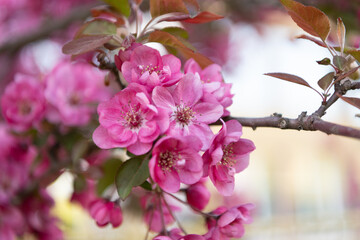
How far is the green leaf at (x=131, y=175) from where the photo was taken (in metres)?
0.53

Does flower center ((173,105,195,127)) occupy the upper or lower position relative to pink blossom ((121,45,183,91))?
lower

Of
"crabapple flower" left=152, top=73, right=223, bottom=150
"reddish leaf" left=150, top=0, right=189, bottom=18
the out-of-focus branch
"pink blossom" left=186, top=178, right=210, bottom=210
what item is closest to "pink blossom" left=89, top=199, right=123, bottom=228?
"pink blossom" left=186, top=178, right=210, bottom=210

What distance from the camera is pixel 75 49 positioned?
56 centimetres

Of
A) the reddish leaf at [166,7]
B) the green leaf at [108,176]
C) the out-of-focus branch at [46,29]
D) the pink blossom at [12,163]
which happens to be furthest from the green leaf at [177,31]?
the out-of-focus branch at [46,29]

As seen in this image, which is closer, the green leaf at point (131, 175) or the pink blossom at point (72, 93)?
the green leaf at point (131, 175)

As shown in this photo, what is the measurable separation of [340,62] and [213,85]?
18cm

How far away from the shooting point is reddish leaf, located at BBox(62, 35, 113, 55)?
56 cm

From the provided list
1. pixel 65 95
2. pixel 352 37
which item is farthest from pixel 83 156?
pixel 352 37

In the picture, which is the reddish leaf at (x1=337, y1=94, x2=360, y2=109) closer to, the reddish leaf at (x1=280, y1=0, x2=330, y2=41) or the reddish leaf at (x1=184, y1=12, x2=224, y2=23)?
the reddish leaf at (x1=280, y1=0, x2=330, y2=41)

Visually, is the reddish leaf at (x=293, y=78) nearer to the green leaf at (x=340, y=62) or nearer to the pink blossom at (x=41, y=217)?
the green leaf at (x=340, y=62)

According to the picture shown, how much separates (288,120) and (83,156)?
61cm

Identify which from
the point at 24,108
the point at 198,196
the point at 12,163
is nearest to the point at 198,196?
the point at 198,196

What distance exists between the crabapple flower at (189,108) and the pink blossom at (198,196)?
0.69ft

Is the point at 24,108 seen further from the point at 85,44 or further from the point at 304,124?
the point at 304,124
